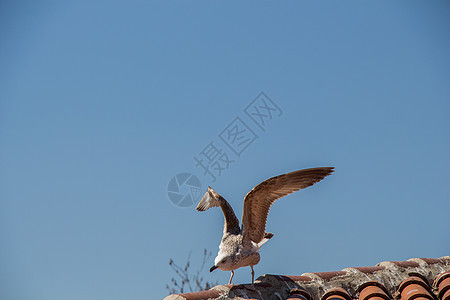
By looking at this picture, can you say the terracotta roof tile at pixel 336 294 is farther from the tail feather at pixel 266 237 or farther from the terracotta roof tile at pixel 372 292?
the tail feather at pixel 266 237

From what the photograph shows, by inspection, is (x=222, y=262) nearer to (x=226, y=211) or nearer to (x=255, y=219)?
(x=255, y=219)

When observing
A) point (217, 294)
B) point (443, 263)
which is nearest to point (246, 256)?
point (217, 294)

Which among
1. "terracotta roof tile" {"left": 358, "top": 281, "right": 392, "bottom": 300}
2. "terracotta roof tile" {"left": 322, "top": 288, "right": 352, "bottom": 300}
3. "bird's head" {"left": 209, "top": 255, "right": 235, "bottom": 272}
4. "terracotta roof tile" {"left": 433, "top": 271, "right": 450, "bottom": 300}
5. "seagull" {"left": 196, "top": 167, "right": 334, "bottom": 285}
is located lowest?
"terracotta roof tile" {"left": 433, "top": 271, "right": 450, "bottom": 300}

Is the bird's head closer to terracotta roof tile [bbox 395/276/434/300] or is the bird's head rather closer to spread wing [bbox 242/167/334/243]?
spread wing [bbox 242/167/334/243]

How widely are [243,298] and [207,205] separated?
2.03 m

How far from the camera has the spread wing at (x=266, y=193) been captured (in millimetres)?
5492

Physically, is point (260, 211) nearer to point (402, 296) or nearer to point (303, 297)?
point (303, 297)

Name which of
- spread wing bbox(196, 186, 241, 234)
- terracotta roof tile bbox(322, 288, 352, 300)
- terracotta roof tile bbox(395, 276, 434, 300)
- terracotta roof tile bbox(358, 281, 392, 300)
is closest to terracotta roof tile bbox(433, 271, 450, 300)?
terracotta roof tile bbox(395, 276, 434, 300)

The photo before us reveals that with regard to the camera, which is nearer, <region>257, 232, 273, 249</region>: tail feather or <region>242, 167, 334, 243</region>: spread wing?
<region>242, 167, 334, 243</region>: spread wing

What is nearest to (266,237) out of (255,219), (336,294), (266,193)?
(255,219)

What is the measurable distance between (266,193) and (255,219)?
0.34 m

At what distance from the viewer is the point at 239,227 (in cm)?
590

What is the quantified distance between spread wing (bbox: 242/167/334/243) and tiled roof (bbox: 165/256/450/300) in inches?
23.7

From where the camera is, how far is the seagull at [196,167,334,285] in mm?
5507
